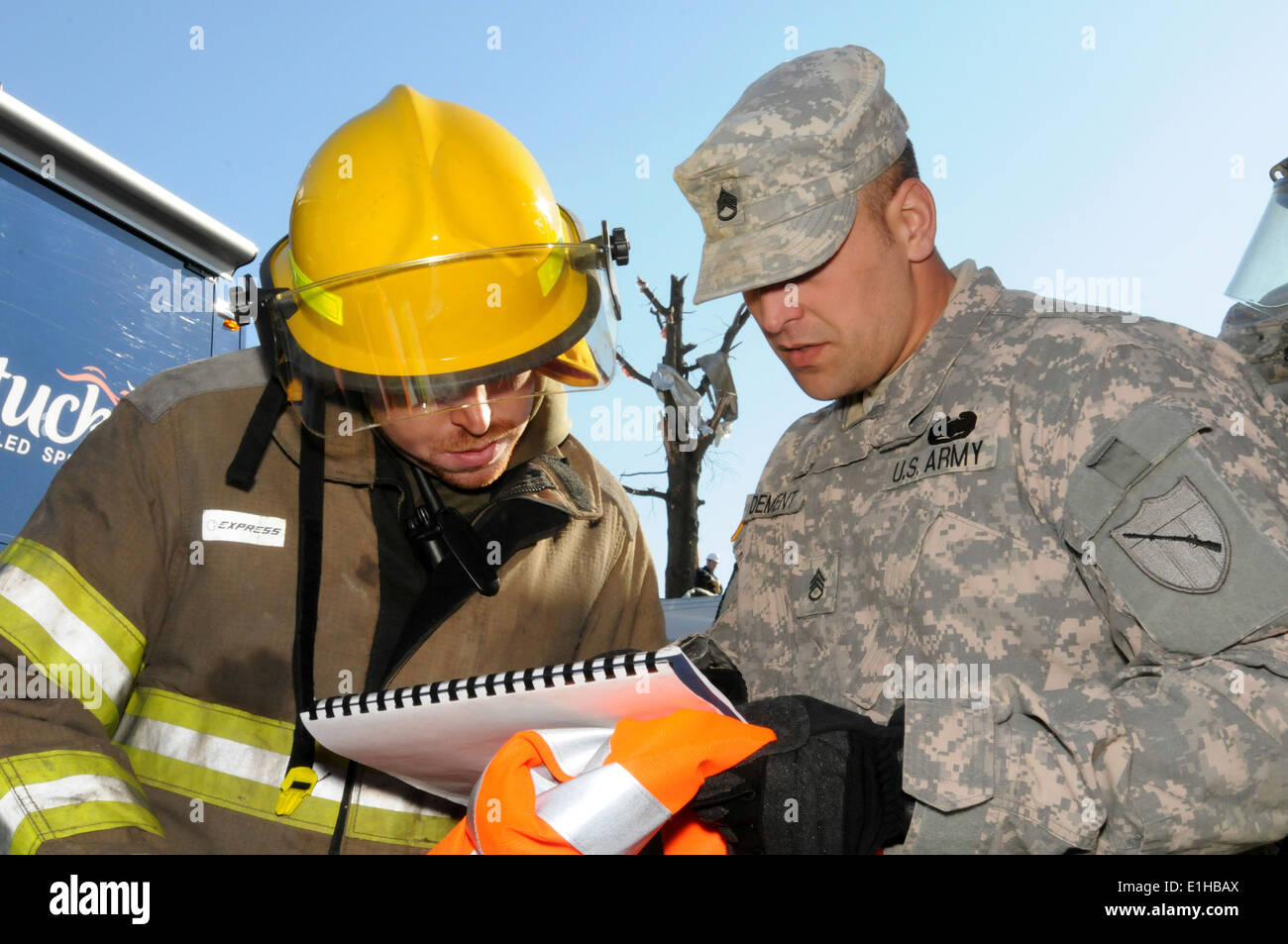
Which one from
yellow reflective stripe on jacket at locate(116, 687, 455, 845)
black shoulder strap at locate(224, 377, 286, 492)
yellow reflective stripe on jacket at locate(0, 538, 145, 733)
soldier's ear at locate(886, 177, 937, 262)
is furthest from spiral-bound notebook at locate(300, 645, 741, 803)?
soldier's ear at locate(886, 177, 937, 262)

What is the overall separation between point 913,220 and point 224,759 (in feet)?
6.13

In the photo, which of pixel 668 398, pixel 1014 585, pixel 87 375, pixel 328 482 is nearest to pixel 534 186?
pixel 328 482

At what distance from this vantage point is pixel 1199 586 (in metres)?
1.72

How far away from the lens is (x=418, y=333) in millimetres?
2289

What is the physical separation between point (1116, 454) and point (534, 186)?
54.2 inches

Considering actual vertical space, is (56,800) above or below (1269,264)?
below

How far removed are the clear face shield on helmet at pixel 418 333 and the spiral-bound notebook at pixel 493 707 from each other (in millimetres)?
733

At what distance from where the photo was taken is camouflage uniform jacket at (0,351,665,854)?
6.56 ft

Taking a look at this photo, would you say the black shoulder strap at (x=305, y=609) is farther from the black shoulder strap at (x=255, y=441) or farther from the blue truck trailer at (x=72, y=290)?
the blue truck trailer at (x=72, y=290)

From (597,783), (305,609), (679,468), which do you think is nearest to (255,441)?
(305,609)

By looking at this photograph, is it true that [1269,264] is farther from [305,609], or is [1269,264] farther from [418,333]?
[305,609]

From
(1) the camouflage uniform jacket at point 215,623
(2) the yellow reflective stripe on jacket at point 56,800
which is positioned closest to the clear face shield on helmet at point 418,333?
(1) the camouflage uniform jacket at point 215,623
